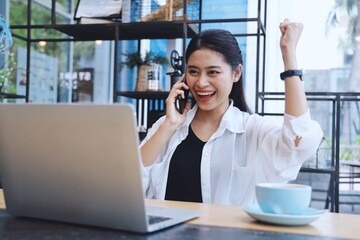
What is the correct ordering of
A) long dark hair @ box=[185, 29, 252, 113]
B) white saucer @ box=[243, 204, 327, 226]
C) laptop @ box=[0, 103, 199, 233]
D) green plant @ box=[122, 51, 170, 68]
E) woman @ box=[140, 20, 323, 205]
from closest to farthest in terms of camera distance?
laptop @ box=[0, 103, 199, 233] → white saucer @ box=[243, 204, 327, 226] → woman @ box=[140, 20, 323, 205] → long dark hair @ box=[185, 29, 252, 113] → green plant @ box=[122, 51, 170, 68]

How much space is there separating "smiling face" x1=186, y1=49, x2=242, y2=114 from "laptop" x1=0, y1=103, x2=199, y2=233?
724 millimetres

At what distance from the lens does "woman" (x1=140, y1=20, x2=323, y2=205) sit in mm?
1575

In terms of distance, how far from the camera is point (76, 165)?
0.87 metres

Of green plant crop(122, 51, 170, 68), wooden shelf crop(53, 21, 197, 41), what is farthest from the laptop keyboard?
green plant crop(122, 51, 170, 68)

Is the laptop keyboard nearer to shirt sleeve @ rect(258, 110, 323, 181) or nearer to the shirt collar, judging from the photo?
shirt sleeve @ rect(258, 110, 323, 181)

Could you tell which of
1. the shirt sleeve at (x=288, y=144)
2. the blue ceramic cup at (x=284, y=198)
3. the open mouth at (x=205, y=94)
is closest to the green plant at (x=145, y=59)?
the open mouth at (x=205, y=94)

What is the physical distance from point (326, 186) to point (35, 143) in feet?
12.7

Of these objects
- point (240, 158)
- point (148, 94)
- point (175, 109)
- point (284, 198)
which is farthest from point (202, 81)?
point (148, 94)

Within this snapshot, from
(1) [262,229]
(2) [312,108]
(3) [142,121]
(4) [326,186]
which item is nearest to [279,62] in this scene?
(2) [312,108]

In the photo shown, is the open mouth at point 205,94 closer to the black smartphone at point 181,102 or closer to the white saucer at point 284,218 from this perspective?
the black smartphone at point 181,102

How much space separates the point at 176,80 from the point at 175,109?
133 centimetres

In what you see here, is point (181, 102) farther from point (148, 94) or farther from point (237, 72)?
point (148, 94)

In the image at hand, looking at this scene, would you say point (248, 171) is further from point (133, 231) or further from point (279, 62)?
point (279, 62)

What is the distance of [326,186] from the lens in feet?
14.2
